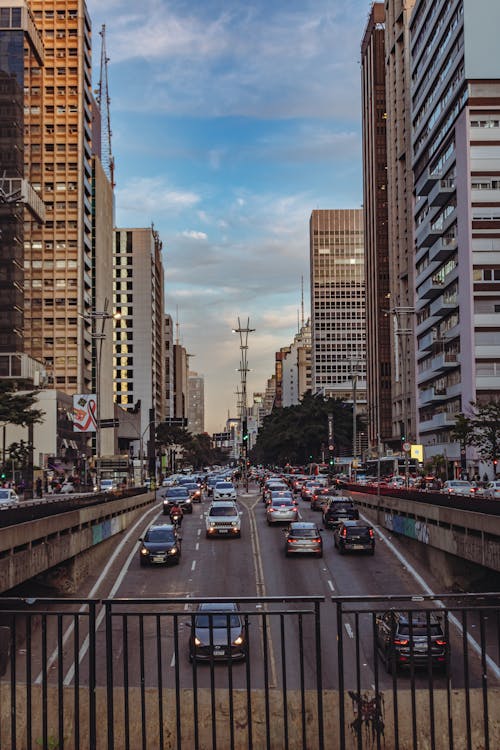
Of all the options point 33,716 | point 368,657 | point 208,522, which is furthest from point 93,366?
point 33,716

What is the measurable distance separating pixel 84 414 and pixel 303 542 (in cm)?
1608

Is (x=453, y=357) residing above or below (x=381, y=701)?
above

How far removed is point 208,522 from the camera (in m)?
Answer: 44.7

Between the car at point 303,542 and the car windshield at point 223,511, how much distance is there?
7518 mm

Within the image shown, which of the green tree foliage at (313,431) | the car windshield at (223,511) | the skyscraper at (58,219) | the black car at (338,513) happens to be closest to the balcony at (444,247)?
the black car at (338,513)

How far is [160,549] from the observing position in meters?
36.4

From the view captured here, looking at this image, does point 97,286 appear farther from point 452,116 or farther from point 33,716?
point 33,716

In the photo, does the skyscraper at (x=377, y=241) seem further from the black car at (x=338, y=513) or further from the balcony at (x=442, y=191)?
the black car at (x=338, y=513)

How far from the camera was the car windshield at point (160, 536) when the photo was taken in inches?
1463

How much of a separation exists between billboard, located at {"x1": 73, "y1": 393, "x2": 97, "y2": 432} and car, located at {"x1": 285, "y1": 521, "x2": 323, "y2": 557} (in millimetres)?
14314

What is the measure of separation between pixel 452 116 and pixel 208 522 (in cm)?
6507

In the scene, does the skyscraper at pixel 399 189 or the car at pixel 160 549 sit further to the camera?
the skyscraper at pixel 399 189

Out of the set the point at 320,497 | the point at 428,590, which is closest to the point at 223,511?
the point at 428,590

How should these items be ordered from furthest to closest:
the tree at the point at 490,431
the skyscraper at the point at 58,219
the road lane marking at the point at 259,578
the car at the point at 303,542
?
the skyscraper at the point at 58,219 < the tree at the point at 490,431 < the car at the point at 303,542 < the road lane marking at the point at 259,578
